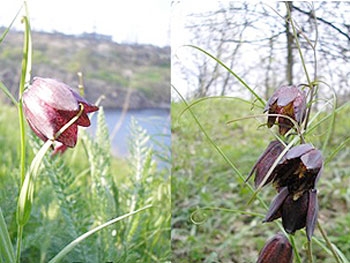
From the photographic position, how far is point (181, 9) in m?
Answer: 1.32

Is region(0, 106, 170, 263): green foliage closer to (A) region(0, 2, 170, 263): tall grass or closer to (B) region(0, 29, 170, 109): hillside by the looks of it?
(A) region(0, 2, 170, 263): tall grass

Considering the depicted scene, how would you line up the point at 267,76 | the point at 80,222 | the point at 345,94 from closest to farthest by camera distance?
the point at 80,222, the point at 267,76, the point at 345,94

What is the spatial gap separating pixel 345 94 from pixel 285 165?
1333 millimetres

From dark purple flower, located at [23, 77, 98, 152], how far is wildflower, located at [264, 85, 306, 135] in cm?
20

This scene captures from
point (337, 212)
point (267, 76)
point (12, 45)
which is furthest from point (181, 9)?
point (12, 45)

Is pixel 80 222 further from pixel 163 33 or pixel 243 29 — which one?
pixel 163 33

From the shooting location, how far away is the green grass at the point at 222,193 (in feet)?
5.32

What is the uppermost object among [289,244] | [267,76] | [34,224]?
[267,76]

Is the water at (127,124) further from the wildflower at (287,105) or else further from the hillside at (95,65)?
the wildflower at (287,105)

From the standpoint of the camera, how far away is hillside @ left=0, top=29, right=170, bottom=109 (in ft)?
7.85

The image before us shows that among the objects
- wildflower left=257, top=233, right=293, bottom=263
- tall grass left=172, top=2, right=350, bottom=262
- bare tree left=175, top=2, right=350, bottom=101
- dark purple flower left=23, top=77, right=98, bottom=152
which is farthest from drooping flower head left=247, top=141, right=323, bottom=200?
tall grass left=172, top=2, right=350, bottom=262

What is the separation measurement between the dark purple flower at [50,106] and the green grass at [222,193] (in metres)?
0.97

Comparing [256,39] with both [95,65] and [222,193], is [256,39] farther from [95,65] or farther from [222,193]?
[95,65]

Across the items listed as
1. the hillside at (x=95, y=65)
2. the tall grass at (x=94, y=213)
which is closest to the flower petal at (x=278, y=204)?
the tall grass at (x=94, y=213)
